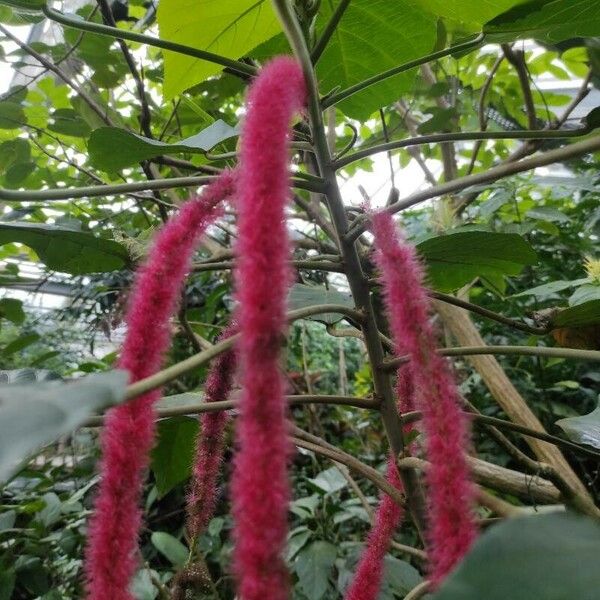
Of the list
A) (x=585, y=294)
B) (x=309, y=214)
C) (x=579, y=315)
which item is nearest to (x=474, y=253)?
(x=579, y=315)

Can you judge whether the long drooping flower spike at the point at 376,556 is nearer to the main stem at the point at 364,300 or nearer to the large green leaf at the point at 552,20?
the main stem at the point at 364,300

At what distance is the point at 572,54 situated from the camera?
1401 millimetres

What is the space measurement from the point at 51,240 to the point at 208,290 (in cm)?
144

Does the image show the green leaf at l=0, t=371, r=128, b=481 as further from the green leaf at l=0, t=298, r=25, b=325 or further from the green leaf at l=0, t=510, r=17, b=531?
the green leaf at l=0, t=510, r=17, b=531

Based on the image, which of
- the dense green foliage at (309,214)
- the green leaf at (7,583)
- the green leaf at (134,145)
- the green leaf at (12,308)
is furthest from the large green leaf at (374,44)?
the green leaf at (7,583)

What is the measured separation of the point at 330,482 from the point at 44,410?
1172 mm

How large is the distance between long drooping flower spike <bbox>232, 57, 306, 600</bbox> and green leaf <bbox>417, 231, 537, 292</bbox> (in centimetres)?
28

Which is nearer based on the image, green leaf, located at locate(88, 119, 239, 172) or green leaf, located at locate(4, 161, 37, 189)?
green leaf, located at locate(88, 119, 239, 172)

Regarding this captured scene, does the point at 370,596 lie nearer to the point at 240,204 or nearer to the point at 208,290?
the point at 240,204

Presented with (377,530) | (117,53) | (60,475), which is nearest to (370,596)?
(377,530)

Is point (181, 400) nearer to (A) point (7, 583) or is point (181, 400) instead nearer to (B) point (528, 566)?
(B) point (528, 566)

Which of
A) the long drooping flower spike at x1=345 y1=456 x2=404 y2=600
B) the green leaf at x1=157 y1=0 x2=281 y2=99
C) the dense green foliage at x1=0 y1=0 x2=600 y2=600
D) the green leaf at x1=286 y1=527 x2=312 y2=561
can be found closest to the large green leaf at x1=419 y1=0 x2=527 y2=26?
the dense green foliage at x1=0 y1=0 x2=600 y2=600

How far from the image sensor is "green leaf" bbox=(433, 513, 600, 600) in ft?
0.58

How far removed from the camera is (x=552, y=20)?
1.47 ft
